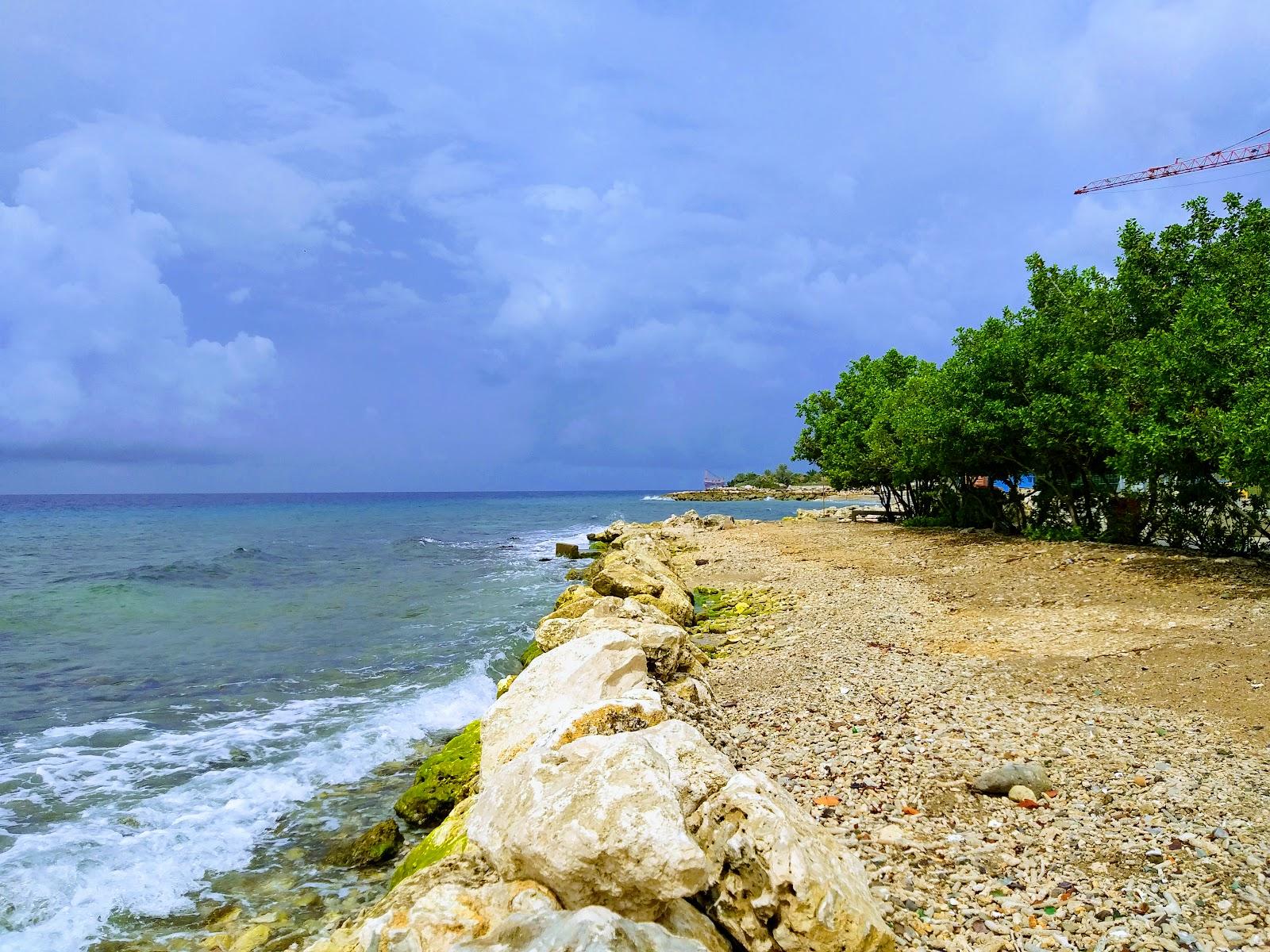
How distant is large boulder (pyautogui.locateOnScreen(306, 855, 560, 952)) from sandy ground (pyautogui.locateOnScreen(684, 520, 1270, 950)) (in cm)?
248

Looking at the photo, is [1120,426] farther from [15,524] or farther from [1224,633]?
[15,524]

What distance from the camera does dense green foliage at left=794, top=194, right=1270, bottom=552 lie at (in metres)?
14.7

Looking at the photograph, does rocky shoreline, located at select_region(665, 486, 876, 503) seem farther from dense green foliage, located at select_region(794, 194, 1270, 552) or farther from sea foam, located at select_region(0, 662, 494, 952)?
sea foam, located at select_region(0, 662, 494, 952)

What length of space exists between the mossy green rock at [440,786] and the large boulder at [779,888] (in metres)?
4.67

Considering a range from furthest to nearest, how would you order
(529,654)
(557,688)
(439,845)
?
(529,654) → (557,688) → (439,845)

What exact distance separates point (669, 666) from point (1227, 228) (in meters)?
21.3

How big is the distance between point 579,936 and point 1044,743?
6.19 metres

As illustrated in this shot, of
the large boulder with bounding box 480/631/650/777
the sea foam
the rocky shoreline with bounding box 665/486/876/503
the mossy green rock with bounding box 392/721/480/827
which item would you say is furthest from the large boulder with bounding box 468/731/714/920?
the rocky shoreline with bounding box 665/486/876/503

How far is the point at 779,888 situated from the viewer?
3.90 meters

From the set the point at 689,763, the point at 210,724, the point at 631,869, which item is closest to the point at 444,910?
the point at 631,869

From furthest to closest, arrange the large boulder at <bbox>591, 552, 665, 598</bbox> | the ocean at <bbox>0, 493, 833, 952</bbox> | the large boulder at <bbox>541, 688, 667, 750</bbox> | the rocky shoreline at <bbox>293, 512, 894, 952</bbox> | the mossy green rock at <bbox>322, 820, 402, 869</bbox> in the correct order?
the large boulder at <bbox>591, 552, 665, 598</bbox> < the mossy green rock at <bbox>322, 820, 402, 869</bbox> < the ocean at <bbox>0, 493, 833, 952</bbox> < the large boulder at <bbox>541, 688, 667, 750</bbox> < the rocky shoreline at <bbox>293, 512, 894, 952</bbox>

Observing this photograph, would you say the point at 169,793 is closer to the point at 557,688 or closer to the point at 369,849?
the point at 369,849

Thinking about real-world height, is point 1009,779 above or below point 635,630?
below

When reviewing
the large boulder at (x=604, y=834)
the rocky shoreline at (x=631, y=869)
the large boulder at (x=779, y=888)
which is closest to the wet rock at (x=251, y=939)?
the rocky shoreline at (x=631, y=869)
